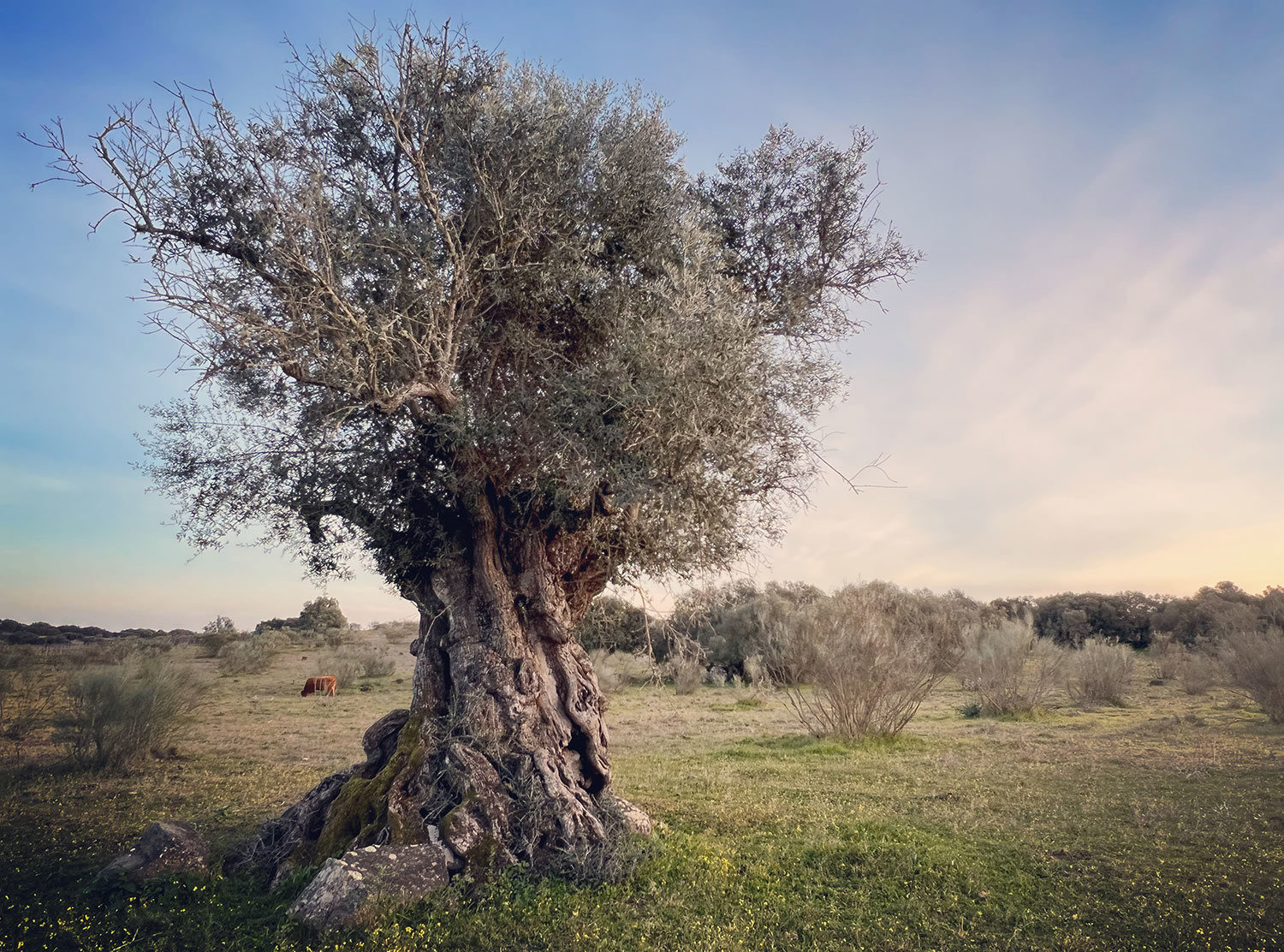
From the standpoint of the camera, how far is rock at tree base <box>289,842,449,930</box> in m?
5.93

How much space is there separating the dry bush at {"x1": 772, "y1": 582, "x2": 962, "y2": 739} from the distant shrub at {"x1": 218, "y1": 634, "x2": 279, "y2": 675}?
29.1 meters

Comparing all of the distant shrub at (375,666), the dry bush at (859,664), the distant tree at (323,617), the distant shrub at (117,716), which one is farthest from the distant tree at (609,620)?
the distant tree at (323,617)

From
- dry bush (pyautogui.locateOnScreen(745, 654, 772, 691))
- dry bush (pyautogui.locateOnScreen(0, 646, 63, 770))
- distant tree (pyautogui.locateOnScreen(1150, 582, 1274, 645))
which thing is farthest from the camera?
distant tree (pyautogui.locateOnScreen(1150, 582, 1274, 645))

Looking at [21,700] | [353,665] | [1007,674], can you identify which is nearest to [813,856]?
[21,700]

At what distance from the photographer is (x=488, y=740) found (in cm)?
814

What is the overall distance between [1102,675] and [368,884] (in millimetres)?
28164

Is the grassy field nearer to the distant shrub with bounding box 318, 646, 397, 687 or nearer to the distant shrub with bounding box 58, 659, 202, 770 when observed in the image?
the distant shrub with bounding box 58, 659, 202, 770

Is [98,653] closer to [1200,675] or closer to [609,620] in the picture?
[609,620]

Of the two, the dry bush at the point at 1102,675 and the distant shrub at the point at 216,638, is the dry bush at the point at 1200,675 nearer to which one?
the dry bush at the point at 1102,675

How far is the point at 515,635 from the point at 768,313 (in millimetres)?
5540

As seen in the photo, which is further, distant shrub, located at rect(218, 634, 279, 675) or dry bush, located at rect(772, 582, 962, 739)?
distant shrub, located at rect(218, 634, 279, 675)

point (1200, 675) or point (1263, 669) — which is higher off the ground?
point (1263, 669)

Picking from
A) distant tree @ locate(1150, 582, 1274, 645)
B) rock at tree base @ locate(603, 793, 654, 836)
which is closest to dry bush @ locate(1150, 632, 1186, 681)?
distant tree @ locate(1150, 582, 1274, 645)

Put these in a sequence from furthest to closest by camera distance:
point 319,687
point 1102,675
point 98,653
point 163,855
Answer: point 98,653 → point 319,687 → point 1102,675 → point 163,855
